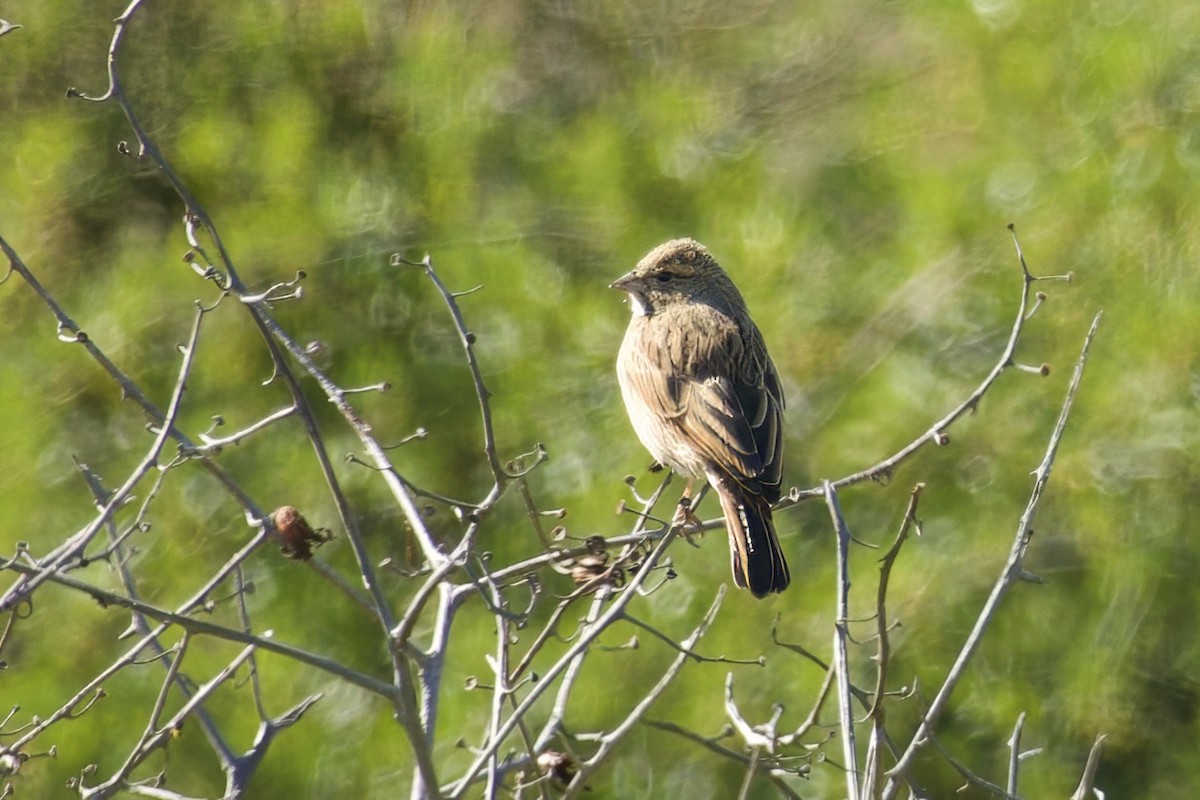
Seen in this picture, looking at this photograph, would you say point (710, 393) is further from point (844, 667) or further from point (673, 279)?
point (844, 667)

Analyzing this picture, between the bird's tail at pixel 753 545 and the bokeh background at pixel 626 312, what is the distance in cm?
178

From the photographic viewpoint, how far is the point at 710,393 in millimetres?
5348

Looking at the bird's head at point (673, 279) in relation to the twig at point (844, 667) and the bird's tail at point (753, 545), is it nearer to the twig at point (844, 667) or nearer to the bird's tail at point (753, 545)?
the bird's tail at point (753, 545)

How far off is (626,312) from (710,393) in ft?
6.49

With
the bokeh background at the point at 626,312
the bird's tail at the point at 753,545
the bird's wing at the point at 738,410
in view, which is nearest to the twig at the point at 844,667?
the bird's tail at the point at 753,545

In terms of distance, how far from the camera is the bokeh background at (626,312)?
6715mm

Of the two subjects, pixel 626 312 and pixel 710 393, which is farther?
pixel 626 312

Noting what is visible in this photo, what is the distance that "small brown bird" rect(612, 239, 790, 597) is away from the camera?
191 inches

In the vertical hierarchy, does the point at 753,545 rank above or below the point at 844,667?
below

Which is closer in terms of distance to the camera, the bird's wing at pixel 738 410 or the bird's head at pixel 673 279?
the bird's wing at pixel 738 410

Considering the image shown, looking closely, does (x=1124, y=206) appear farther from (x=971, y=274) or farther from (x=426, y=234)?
(x=426, y=234)

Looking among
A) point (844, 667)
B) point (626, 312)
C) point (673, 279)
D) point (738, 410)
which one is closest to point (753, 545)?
point (738, 410)

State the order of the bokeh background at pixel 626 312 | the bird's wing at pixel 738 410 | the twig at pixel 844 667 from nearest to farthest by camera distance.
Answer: the twig at pixel 844 667 → the bird's wing at pixel 738 410 → the bokeh background at pixel 626 312

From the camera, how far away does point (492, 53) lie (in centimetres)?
802
